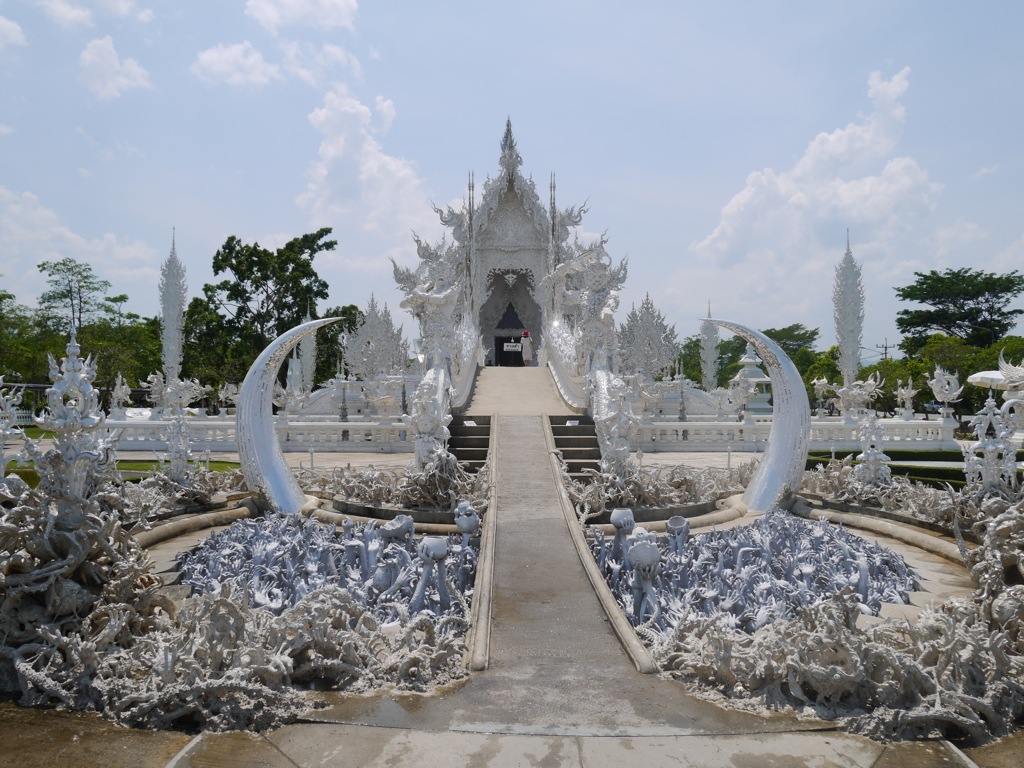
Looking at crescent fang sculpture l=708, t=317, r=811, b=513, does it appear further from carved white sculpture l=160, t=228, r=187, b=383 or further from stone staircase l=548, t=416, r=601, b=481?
carved white sculpture l=160, t=228, r=187, b=383

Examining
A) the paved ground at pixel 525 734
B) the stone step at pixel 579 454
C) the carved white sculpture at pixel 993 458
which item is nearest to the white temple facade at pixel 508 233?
the stone step at pixel 579 454

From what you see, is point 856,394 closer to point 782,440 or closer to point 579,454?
point 579,454

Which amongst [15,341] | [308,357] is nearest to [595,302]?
[308,357]

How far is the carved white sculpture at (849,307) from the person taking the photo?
85.0 ft

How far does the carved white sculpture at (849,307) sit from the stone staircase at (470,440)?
681 inches

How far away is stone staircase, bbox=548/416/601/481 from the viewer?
35.5 ft

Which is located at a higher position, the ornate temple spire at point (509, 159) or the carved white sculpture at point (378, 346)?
the ornate temple spire at point (509, 159)

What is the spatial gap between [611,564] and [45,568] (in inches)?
164

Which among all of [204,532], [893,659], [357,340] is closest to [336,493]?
[204,532]

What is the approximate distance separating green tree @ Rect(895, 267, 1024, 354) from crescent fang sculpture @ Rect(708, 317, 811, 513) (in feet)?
116

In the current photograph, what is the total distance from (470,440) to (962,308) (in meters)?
37.7

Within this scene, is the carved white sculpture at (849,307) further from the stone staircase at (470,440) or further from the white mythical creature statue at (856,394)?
the stone staircase at (470,440)

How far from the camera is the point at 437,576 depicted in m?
5.86

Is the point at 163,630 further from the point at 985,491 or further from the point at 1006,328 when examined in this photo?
the point at 1006,328
